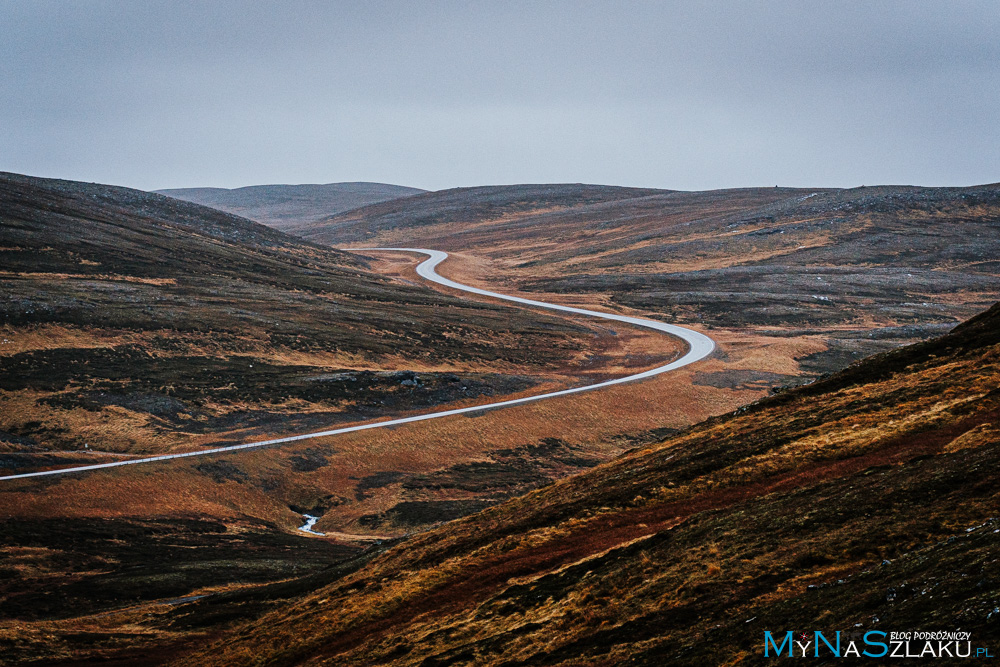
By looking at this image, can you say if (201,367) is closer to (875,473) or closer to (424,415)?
(424,415)

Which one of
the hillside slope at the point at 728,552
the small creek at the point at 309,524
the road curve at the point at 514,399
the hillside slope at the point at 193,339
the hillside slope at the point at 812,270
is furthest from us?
the hillside slope at the point at 812,270

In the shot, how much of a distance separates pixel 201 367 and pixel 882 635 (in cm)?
7313

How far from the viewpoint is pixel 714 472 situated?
91.8 feet

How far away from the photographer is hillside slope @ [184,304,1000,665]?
1571 centimetres

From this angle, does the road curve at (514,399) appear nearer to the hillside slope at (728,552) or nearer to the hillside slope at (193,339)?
the hillside slope at (193,339)

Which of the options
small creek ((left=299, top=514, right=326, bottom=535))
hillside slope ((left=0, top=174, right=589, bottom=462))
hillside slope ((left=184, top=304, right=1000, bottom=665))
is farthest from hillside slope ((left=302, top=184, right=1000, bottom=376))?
hillside slope ((left=184, top=304, right=1000, bottom=665))

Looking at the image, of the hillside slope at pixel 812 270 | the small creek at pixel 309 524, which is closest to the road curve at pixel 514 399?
the hillside slope at pixel 812 270

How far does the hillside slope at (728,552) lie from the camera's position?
15711 millimetres

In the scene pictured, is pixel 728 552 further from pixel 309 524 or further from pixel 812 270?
pixel 812 270

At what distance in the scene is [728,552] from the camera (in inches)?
789

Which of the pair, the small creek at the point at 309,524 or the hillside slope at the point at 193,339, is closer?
the small creek at the point at 309,524

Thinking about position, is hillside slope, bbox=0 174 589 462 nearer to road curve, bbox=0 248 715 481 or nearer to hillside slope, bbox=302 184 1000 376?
road curve, bbox=0 248 715 481

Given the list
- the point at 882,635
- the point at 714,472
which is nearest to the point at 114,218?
the point at 714,472

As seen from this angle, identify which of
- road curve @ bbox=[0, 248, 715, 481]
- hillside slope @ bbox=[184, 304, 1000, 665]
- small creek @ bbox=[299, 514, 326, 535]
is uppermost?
hillside slope @ bbox=[184, 304, 1000, 665]
